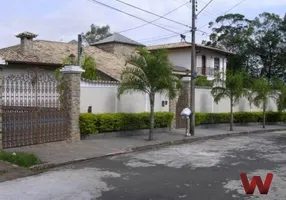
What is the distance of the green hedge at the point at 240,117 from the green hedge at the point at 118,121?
11.4ft

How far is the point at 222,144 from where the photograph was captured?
49.6 feet

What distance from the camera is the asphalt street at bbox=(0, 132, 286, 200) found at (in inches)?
275

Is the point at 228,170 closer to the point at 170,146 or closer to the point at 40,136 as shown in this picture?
the point at 170,146

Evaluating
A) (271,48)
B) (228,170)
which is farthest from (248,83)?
(271,48)

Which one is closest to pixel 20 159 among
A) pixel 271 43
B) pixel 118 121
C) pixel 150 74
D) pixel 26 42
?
pixel 118 121

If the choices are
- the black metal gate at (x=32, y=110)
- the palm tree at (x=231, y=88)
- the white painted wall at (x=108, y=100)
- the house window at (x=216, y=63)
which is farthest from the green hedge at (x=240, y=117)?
the house window at (x=216, y=63)

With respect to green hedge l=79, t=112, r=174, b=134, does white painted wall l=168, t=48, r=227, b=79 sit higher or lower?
higher

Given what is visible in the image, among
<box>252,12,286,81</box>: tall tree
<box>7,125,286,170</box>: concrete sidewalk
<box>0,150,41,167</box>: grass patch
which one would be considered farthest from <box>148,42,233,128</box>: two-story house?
<box>0,150,41,167</box>: grass patch

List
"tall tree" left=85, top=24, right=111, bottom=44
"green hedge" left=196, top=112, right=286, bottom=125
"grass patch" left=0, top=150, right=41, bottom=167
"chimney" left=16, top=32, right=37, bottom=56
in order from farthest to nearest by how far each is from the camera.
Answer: "tall tree" left=85, top=24, right=111, bottom=44 → "chimney" left=16, top=32, right=37, bottom=56 → "green hedge" left=196, top=112, right=286, bottom=125 → "grass patch" left=0, top=150, right=41, bottom=167

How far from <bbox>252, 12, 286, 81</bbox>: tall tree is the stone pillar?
36506 millimetres

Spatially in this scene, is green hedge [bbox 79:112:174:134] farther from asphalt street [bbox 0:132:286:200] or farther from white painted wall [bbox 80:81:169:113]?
asphalt street [bbox 0:132:286:200]

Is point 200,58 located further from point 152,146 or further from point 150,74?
point 152,146

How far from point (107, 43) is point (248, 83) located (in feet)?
A: 61.3

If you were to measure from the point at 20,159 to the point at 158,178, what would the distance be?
3554 mm
